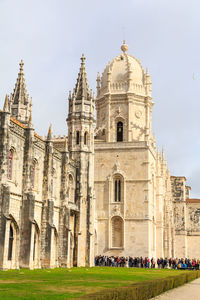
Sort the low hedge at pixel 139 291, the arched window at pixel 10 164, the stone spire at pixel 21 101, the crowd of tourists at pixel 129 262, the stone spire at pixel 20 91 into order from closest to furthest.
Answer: the low hedge at pixel 139 291 < the arched window at pixel 10 164 < the stone spire at pixel 21 101 < the stone spire at pixel 20 91 < the crowd of tourists at pixel 129 262

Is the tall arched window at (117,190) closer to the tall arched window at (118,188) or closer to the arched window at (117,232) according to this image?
the tall arched window at (118,188)

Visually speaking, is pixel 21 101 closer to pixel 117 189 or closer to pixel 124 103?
pixel 117 189

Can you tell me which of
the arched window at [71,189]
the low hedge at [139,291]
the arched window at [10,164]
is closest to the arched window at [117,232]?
the arched window at [71,189]

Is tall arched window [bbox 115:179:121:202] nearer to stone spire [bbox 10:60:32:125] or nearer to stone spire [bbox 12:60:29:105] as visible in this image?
stone spire [bbox 10:60:32:125]

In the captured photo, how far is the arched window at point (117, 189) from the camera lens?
2037 inches

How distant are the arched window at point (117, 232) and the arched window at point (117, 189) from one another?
236cm

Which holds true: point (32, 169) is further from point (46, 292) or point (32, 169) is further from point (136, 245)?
point (136, 245)

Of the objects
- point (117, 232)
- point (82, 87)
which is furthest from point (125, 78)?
point (117, 232)

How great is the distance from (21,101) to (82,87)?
22.1ft

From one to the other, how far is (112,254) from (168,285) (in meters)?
30.1

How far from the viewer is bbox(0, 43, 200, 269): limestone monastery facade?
2927cm

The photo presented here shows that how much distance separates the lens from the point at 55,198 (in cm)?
3678

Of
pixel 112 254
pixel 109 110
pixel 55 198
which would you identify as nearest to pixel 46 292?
pixel 55 198

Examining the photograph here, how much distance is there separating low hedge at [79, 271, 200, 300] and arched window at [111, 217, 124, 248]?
27189 millimetres
